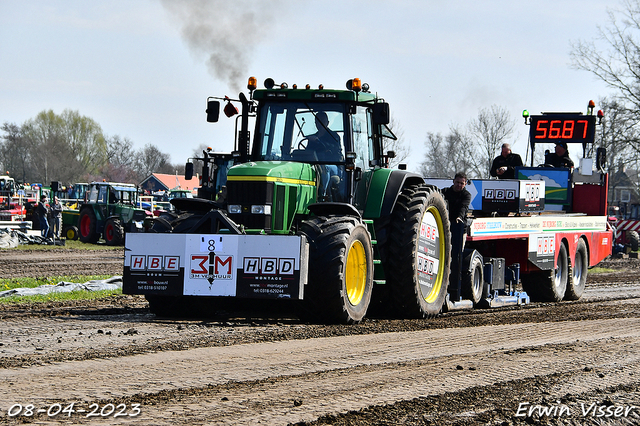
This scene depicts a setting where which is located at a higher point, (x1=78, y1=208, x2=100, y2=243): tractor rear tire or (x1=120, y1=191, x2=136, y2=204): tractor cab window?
(x1=120, y1=191, x2=136, y2=204): tractor cab window

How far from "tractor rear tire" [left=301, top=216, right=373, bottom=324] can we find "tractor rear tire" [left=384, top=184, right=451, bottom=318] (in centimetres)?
69

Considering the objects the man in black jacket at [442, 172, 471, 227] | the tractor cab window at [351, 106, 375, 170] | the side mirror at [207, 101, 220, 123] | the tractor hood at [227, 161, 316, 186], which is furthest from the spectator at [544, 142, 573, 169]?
the side mirror at [207, 101, 220, 123]

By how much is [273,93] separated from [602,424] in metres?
6.33

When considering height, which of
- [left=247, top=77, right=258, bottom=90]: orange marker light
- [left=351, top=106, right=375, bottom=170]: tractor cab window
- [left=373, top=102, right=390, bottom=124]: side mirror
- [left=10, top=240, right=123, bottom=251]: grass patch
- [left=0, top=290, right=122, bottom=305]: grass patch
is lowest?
[left=10, top=240, right=123, bottom=251]: grass patch

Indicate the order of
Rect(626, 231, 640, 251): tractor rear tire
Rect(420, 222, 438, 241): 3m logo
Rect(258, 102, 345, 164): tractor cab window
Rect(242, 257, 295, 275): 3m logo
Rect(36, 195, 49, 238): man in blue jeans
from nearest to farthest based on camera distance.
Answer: Rect(242, 257, 295, 275): 3m logo → Rect(258, 102, 345, 164): tractor cab window → Rect(420, 222, 438, 241): 3m logo → Rect(36, 195, 49, 238): man in blue jeans → Rect(626, 231, 640, 251): tractor rear tire

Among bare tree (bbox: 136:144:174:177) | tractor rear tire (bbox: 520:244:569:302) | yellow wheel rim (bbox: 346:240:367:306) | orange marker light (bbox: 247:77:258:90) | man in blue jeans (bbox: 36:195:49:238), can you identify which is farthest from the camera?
bare tree (bbox: 136:144:174:177)

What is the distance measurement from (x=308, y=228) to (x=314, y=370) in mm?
2705

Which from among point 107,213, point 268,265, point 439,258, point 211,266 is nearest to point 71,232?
point 107,213

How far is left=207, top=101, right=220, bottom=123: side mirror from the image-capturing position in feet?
33.0

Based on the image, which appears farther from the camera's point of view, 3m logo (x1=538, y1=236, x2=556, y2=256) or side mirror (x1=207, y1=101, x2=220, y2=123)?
3m logo (x1=538, y1=236, x2=556, y2=256)

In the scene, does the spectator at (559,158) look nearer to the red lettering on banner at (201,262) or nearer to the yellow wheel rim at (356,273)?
the yellow wheel rim at (356,273)

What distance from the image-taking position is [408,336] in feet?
27.9

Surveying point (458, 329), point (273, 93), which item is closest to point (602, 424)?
point (458, 329)

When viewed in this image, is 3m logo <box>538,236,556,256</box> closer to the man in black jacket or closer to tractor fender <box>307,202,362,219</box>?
the man in black jacket
